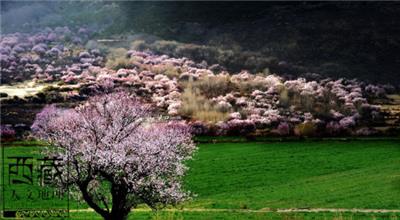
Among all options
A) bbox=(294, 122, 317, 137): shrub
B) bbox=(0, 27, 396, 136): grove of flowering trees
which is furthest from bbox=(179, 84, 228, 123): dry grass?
bbox=(294, 122, 317, 137): shrub

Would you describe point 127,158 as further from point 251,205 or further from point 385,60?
point 385,60

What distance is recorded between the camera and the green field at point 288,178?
124 feet

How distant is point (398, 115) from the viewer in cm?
6825

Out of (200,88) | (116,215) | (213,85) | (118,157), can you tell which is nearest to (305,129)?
(213,85)

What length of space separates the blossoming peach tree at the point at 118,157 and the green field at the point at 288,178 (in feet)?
25.4

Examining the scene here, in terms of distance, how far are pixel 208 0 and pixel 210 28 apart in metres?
9.31

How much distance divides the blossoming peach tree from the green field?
775 centimetres

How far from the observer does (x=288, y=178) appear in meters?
48.4

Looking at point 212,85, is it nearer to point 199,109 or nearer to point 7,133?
point 199,109

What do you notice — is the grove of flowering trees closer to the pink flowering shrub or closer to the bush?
the bush

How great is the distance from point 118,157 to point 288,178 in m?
25.7

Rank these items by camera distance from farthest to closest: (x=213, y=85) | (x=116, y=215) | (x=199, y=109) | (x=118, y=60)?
(x=118, y=60) < (x=213, y=85) < (x=199, y=109) < (x=116, y=215)

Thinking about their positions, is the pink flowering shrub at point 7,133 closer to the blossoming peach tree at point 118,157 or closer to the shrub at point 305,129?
the shrub at point 305,129

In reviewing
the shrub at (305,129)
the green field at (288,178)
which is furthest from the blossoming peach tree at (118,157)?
the shrub at (305,129)
